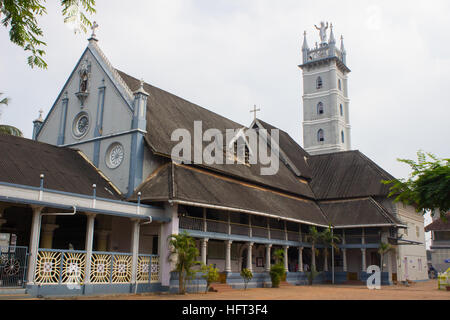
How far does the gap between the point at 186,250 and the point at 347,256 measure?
62.2 ft

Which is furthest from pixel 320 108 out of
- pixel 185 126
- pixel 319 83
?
pixel 185 126

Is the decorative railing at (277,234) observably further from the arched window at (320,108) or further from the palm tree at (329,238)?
the arched window at (320,108)

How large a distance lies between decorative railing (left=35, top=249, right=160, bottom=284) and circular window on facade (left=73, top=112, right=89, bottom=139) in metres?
8.57

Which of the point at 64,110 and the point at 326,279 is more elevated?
the point at 64,110

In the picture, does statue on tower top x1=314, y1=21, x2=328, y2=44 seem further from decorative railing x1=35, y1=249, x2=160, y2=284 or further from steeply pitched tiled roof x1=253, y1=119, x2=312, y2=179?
decorative railing x1=35, y1=249, x2=160, y2=284

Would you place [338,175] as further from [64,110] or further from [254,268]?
[64,110]

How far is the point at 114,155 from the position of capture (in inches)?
926

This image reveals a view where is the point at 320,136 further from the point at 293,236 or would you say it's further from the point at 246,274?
the point at 246,274

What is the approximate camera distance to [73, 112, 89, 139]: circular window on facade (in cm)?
2542

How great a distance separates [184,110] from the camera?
1203 inches

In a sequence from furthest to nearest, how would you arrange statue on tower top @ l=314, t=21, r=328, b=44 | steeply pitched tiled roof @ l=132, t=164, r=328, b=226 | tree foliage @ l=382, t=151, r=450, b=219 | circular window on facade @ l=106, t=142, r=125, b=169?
1. statue on tower top @ l=314, t=21, r=328, b=44
2. circular window on facade @ l=106, t=142, r=125, b=169
3. steeply pitched tiled roof @ l=132, t=164, r=328, b=226
4. tree foliage @ l=382, t=151, r=450, b=219

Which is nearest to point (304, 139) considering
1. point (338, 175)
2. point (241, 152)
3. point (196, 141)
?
point (338, 175)

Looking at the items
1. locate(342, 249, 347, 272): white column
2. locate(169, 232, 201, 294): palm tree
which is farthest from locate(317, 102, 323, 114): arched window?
locate(169, 232, 201, 294): palm tree

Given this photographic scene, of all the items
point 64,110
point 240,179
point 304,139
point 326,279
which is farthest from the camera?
point 304,139
